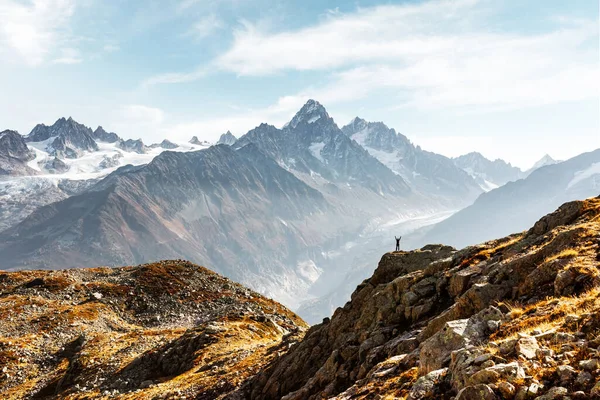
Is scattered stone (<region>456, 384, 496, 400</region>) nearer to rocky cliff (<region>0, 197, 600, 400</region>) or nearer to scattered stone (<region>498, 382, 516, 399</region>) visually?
rocky cliff (<region>0, 197, 600, 400</region>)

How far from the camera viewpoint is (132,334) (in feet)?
190

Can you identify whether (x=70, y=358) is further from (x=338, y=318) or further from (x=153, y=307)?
(x=338, y=318)

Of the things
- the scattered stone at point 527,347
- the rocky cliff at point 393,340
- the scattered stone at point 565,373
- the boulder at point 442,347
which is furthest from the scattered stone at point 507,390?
the boulder at point 442,347

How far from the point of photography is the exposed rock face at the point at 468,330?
37.9 ft

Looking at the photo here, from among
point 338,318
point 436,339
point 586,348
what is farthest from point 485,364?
point 338,318

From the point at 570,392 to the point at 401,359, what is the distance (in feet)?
28.4

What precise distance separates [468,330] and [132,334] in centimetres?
5466

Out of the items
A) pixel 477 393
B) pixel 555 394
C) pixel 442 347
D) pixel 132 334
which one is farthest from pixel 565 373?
pixel 132 334

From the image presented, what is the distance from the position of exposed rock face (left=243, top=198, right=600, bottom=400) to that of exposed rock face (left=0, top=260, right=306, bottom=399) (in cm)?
1056

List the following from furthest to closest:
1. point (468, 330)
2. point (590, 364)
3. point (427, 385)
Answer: point (468, 330), point (427, 385), point (590, 364)

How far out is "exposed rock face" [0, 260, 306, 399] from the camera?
38.7 m

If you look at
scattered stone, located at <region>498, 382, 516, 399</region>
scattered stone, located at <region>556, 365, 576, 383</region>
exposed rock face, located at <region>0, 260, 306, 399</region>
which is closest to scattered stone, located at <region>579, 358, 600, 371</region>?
scattered stone, located at <region>556, 365, 576, 383</region>

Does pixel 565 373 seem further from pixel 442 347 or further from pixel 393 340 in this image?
pixel 393 340

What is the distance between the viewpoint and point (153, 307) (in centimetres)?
7406
